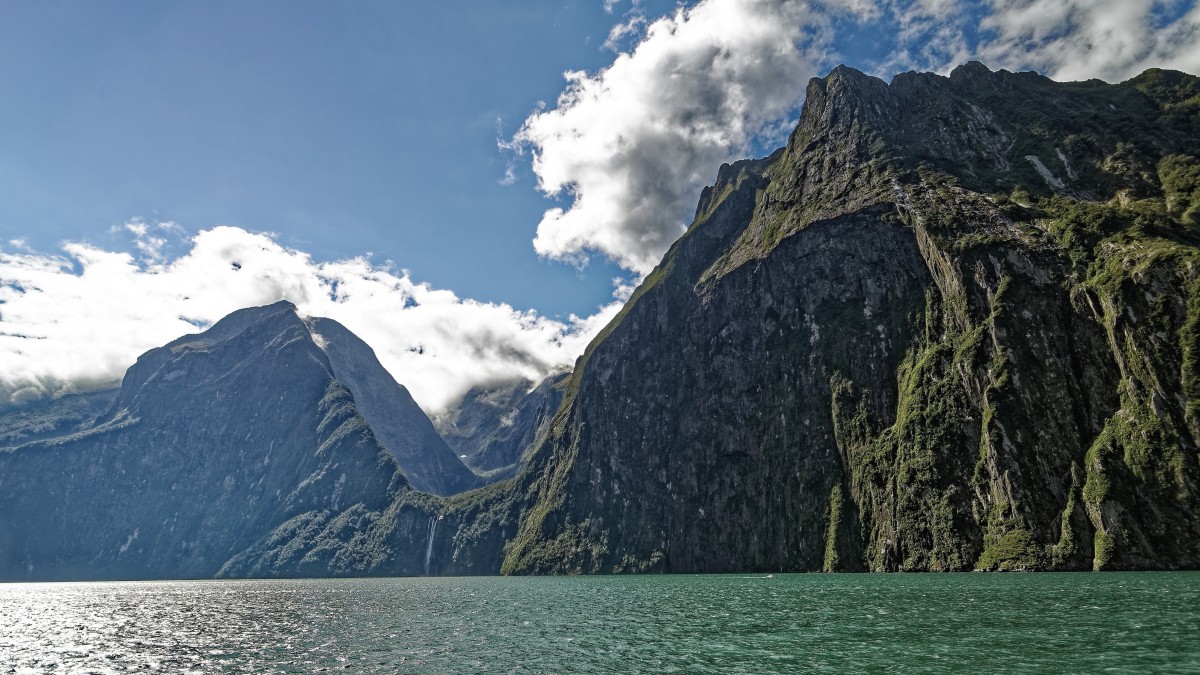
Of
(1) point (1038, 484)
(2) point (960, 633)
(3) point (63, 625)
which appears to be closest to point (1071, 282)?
(1) point (1038, 484)

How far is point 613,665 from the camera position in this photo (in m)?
46.2

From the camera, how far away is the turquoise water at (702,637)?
42625mm

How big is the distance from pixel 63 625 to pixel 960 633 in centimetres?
11619

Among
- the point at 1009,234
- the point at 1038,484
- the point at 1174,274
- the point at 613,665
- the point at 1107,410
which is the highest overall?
the point at 1009,234

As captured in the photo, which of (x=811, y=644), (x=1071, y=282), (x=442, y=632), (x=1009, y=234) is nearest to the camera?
(x=811, y=644)

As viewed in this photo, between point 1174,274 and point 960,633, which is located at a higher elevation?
point 1174,274

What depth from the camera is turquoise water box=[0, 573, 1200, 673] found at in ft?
140

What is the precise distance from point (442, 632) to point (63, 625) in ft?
215

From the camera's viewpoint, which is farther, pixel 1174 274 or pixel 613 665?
pixel 1174 274

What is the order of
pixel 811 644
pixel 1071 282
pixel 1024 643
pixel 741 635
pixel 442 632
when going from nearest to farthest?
pixel 1024 643
pixel 811 644
pixel 741 635
pixel 442 632
pixel 1071 282

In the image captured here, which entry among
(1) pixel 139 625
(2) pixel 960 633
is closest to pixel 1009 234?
(2) pixel 960 633

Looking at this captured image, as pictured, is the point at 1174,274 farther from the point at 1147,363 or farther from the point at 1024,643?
the point at 1024,643

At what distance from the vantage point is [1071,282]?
570 ft

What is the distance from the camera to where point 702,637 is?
2286 inches
